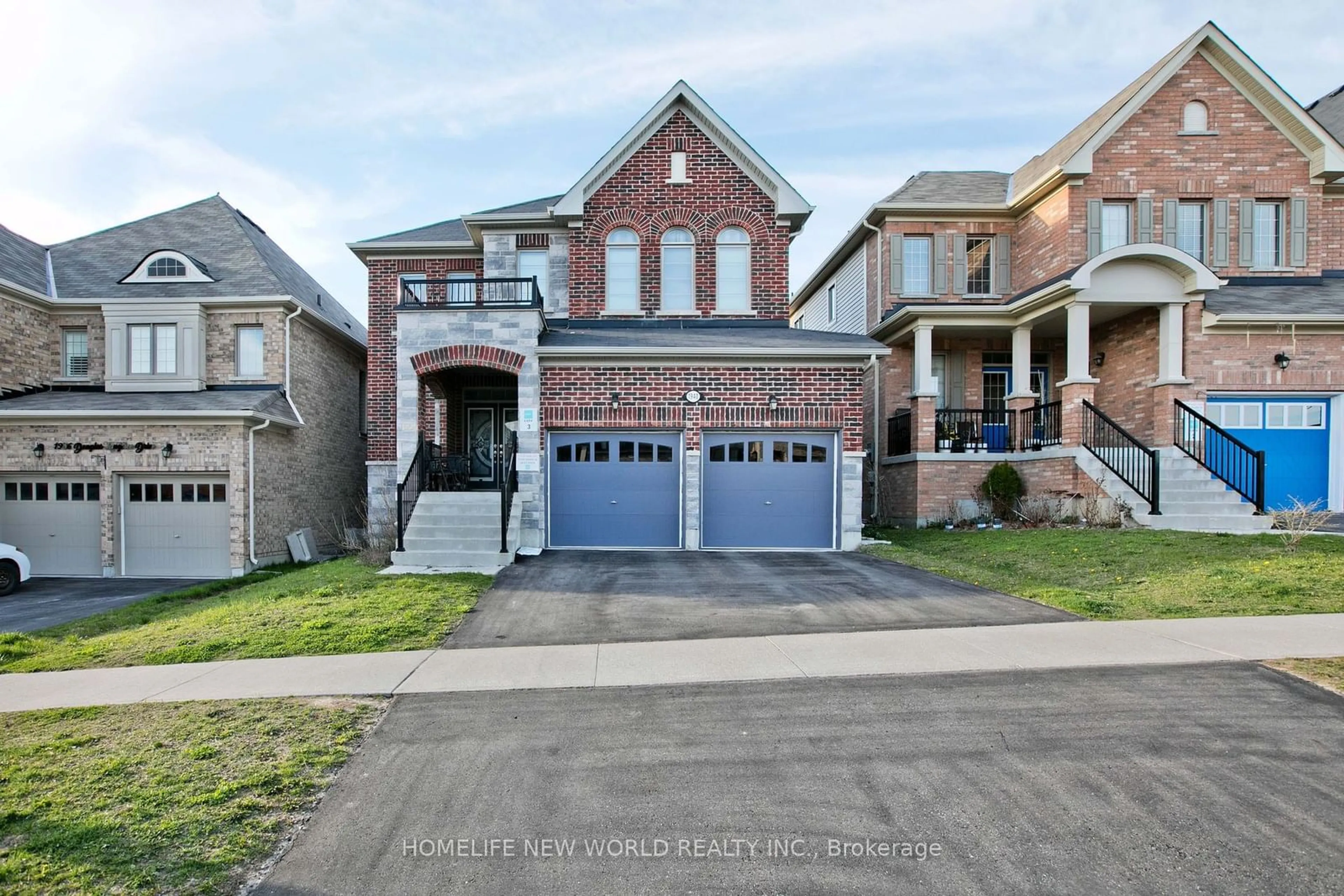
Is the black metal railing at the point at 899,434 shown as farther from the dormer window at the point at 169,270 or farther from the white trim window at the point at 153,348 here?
the white trim window at the point at 153,348

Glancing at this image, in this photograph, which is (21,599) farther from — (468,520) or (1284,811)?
(1284,811)

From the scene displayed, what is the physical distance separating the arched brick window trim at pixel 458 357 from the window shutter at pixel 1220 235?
16.8m

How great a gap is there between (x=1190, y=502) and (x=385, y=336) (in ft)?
59.5

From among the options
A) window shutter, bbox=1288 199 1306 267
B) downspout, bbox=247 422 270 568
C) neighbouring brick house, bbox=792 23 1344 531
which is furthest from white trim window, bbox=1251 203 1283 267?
downspout, bbox=247 422 270 568

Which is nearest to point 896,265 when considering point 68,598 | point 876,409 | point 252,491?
point 876,409

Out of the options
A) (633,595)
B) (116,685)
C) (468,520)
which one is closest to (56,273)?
(468,520)

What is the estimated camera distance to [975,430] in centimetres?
1725

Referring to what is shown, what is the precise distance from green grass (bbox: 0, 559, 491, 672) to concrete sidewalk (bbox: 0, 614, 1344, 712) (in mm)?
354

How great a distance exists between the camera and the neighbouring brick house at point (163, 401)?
15531 millimetres

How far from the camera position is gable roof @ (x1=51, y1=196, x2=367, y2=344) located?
1719 cm

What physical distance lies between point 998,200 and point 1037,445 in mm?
6841

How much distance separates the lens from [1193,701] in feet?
15.7

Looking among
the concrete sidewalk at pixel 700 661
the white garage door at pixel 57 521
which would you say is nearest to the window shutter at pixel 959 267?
the concrete sidewalk at pixel 700 661

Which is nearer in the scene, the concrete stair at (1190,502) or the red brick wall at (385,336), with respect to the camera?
the concrete stair at (1190,502)
